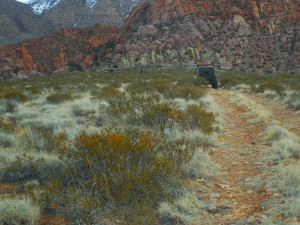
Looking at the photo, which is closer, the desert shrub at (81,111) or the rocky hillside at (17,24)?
the desert shrub at (81,111)

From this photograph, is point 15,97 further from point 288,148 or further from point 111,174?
point 288,148

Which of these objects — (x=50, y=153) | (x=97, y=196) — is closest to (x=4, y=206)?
(x=97, y=196)

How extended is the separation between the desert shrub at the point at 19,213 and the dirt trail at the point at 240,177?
2032 mm

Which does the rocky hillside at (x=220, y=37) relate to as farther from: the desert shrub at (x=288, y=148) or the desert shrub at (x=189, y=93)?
the desert shrub at (x=288, y=148)

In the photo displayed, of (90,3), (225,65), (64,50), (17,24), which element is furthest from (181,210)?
(90,3)

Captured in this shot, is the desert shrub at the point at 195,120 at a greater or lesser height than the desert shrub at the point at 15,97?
lesser

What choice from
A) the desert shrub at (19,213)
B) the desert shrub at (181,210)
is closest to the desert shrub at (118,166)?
the desert shrub at (181,210)

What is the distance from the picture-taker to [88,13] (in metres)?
138

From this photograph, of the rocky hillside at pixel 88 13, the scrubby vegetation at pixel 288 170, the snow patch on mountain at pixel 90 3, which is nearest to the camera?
the scrubby vegetation at pixel 288 170

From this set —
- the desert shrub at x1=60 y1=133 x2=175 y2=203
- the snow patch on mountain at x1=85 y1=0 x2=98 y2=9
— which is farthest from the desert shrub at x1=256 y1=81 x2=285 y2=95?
the snow patch on mountain at x1=85 y1=0 x2=98 y2=9

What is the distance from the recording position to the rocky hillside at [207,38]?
4547cm

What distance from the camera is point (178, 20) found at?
59281 millimetres

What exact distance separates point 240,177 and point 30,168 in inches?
144

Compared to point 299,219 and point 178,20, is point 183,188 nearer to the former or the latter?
point 299,219
